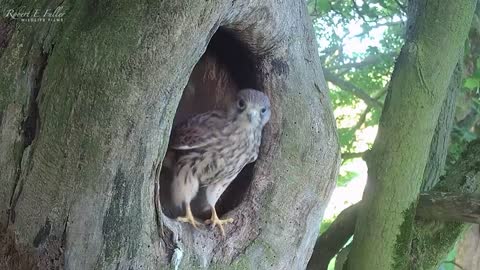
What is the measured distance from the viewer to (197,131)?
193cm

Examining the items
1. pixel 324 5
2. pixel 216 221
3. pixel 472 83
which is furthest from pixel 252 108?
pixel 324 5

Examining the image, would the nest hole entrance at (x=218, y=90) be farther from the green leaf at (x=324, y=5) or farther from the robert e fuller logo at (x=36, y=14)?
the green leaf at (x=324, y=5)

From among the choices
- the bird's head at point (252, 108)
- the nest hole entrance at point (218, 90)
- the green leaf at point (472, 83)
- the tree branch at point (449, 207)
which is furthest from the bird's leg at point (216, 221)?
the green leaf at point (472, 83)

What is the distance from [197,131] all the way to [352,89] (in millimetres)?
1882

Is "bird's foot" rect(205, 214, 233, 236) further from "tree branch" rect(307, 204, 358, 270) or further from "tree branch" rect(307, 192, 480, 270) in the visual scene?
"tree branch" rect(307, 204, 358, 270)

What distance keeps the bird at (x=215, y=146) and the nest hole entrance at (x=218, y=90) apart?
0.07 meters

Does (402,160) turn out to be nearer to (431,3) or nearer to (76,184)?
(431,3)

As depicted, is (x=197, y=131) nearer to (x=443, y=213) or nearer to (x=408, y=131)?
(x=408, y=131)

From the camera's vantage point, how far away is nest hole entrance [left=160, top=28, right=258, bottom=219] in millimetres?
2059

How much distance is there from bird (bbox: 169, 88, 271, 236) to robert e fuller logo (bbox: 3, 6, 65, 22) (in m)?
0.58

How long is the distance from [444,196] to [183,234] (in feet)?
3.75

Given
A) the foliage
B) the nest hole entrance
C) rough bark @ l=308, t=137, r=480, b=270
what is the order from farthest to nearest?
the foliage
rough bark @ l=308, t=137, r=480, b=270
the nest hole entrance


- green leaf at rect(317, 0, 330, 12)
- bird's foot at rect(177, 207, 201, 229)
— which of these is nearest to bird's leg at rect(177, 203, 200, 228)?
bird's foot at rect(177, 207, 201, 229)

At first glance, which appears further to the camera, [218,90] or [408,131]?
[408,131]
